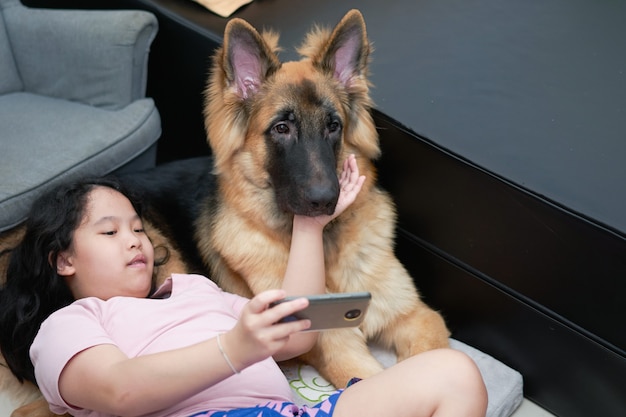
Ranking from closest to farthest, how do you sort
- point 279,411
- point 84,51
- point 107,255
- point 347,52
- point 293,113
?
point 279,411 < point 107,255 < point 293,113 < point 347,52 < point 84,51

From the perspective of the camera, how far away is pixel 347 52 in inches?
82.2

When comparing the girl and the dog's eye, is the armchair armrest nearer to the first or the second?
the girl

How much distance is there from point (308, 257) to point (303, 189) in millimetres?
180

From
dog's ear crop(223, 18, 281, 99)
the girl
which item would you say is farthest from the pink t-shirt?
dog's ear crop(223, 18, 281, 99)

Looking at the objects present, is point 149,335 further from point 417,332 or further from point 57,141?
point 57,141

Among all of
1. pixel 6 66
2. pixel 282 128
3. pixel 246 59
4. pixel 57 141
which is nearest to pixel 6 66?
pixel 6 66

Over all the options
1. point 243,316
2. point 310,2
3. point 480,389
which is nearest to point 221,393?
point 243,316

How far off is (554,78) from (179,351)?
5.08 feet

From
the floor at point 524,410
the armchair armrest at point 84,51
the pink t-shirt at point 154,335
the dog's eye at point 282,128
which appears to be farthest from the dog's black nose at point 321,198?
the armchair armrest at point 84,51

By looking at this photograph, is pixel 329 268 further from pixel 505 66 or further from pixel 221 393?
pixel 505 66

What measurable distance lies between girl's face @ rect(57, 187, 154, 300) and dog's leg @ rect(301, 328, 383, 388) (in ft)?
1.80

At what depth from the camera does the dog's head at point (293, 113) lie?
1941mm

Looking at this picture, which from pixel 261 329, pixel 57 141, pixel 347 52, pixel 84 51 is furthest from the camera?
pixel 84 51

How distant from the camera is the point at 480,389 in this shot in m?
1.60
